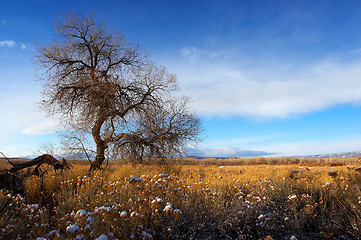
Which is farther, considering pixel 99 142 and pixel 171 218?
pixel 99 142

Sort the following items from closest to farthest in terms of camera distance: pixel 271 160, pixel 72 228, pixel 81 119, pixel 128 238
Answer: pixel 72 228, pixel 128 238, pixel 81 119, pixel 271 160

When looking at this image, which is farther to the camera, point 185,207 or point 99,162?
point 99,162

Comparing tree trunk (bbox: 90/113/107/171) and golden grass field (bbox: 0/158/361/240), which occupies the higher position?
tree trunk (bbox: 90/113/107/171)

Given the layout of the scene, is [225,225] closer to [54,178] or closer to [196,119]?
[54,178]

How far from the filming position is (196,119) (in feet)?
42.3

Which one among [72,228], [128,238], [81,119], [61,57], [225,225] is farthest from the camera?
[61,57]

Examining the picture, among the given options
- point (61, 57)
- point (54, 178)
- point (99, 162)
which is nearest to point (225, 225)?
point (54, 178)

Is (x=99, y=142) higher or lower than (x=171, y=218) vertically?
higher

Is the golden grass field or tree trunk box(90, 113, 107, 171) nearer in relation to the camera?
the golden grass field

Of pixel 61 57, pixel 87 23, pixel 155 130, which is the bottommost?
pixel 155 130

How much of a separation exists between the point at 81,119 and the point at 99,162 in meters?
2.69

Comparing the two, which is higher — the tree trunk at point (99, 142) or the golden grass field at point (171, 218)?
the tree trunk at point (99, 142)

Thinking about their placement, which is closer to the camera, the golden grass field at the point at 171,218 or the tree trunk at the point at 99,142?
the golden grass field at the point at 171,218

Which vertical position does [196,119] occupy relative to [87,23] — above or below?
below
